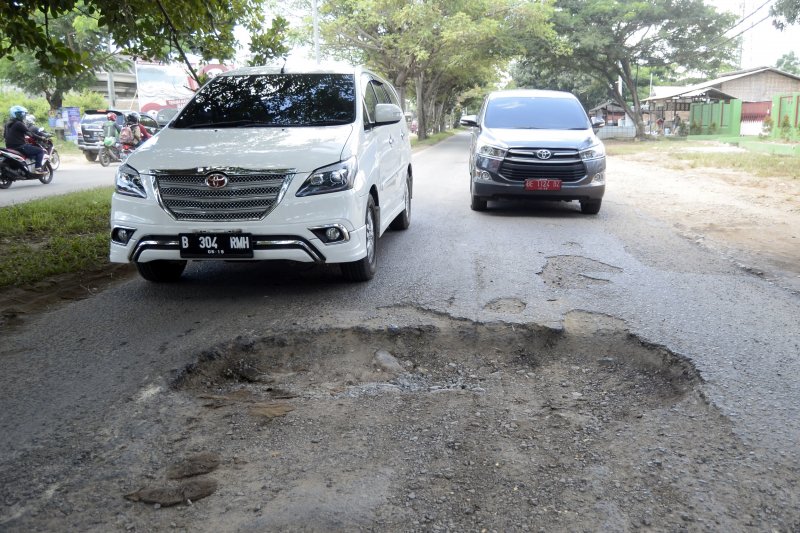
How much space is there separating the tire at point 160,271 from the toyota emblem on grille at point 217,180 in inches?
44.2

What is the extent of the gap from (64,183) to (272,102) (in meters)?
11.4

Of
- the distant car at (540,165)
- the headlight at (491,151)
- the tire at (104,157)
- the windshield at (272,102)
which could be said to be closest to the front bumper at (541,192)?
the distant car at (540,165)

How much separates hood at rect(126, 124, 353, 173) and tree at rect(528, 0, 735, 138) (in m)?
30.8

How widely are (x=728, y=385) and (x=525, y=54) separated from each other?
35.0 m

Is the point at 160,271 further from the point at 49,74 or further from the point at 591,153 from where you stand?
the point at 49,74

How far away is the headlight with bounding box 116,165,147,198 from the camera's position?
5.18m

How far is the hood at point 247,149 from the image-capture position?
5.08 meters

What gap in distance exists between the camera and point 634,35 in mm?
35562

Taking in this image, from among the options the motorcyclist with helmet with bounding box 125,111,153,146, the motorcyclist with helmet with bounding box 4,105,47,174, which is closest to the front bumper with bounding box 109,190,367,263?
the motorcyclist with helmet with bounding box 4,105,47,174

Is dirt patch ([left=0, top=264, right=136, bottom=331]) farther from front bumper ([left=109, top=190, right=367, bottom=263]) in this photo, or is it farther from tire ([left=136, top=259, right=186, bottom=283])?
front bumper ([left=109, top=190, right=367, bottom=263])

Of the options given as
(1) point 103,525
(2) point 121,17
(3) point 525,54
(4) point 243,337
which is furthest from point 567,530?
(3) point 525,54

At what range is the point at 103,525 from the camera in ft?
7.84

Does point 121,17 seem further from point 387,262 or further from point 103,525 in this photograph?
point 103,525

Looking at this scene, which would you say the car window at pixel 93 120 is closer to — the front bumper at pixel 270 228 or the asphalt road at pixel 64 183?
the asphalt road at pixel 64 183
